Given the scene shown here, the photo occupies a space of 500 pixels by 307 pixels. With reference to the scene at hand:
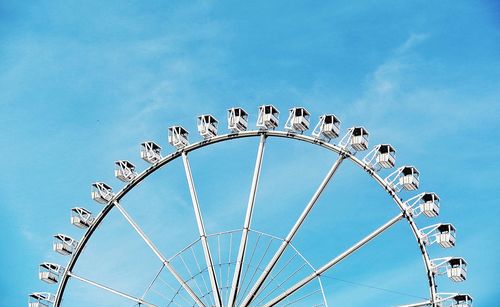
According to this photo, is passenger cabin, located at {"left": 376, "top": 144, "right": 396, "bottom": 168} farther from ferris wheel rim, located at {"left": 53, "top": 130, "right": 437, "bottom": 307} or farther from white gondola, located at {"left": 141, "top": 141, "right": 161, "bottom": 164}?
white gondola, located at {"left": 141, "top": 141, "right": 161, "bottom": 164}

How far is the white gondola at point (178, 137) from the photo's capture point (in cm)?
5384

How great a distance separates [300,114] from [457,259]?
33.7ft

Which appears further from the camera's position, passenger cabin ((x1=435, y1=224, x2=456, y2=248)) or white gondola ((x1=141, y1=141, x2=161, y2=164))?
white gondola ((x1=141, y1=141, x2=161, y2=164))

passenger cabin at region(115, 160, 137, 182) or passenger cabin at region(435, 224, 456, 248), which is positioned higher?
passenger cabin at region(115, 160, 137, 182)

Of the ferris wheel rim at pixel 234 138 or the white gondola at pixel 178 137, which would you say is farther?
the white gondola at pixel 178 137

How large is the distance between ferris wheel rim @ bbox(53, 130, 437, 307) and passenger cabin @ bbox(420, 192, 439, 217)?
0.91 meters

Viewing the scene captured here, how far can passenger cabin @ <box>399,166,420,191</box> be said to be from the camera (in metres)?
48.9

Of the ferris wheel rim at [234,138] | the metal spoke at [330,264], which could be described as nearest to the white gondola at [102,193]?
the ferris wheel rim at [234,138]

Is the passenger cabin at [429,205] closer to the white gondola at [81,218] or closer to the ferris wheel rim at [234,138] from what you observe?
the ferris wheel rim at [234,138]

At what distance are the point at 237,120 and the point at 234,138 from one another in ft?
3.06

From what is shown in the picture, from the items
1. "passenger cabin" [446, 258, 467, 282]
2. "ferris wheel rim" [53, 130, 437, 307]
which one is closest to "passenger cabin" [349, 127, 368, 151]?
"ferris wheel rim" [53, 130, 437, 307]

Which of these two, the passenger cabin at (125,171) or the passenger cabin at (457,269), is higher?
the passenger cabin at (125,171)

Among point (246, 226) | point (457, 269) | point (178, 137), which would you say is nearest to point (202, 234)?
point (246, 226)

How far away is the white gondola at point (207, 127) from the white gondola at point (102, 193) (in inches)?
243
